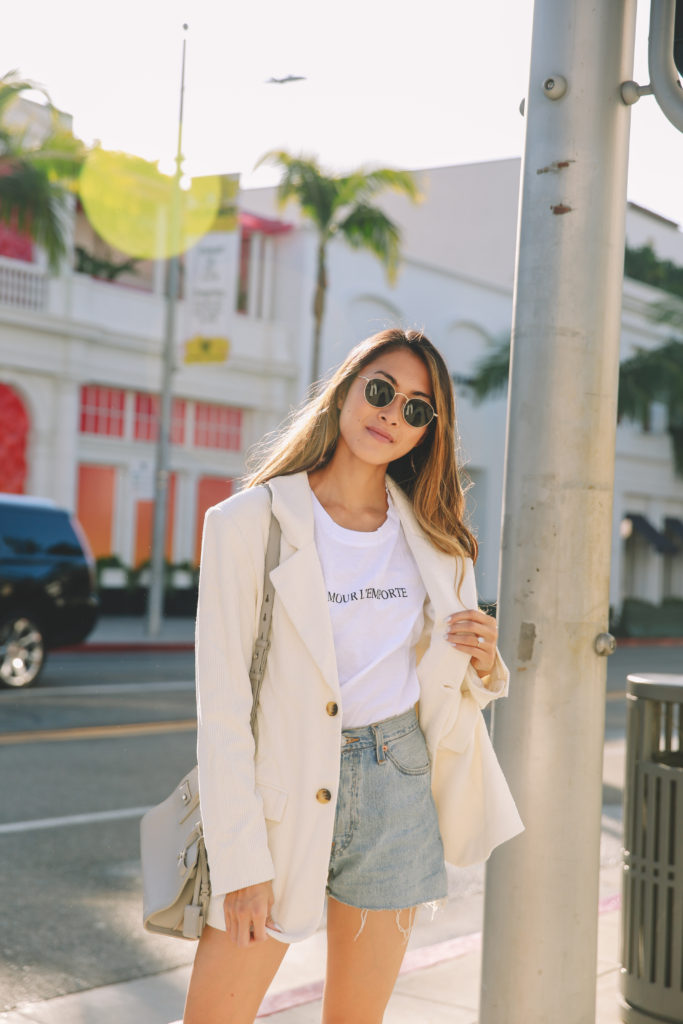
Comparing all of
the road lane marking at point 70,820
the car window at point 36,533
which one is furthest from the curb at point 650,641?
the road lane marking at point 70,820

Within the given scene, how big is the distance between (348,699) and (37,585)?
1049cm

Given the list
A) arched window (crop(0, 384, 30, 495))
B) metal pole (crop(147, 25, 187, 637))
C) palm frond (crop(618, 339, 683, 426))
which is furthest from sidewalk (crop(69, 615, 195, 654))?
palm frond (crop(618, 339, 683, 426))

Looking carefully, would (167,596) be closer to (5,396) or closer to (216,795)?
(5,396)

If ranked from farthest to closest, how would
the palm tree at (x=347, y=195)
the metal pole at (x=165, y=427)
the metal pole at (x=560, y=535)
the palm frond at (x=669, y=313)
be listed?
the palm frond at (x=669, y=313) → the palm tree at (x=347, y=195) → the metal pole at (x=165, y=427) → the metal pole at (x=560, y=535)

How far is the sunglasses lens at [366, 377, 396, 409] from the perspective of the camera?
262cm

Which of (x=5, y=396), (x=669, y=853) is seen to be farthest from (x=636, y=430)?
(x=669, y=853)

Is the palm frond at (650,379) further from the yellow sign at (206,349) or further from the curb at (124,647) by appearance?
the curb at (124,647)

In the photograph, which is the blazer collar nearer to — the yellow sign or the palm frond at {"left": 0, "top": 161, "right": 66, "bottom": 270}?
the yellow sign

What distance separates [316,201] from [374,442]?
22.0 m

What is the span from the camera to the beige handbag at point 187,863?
7.69 ft

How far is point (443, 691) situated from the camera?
2.53m

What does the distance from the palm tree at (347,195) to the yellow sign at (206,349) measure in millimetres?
3751

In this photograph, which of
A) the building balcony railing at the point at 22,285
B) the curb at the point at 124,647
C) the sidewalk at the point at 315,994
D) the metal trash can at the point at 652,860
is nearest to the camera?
the metal trash can at the point at 652,860

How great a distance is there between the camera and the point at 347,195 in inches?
935
